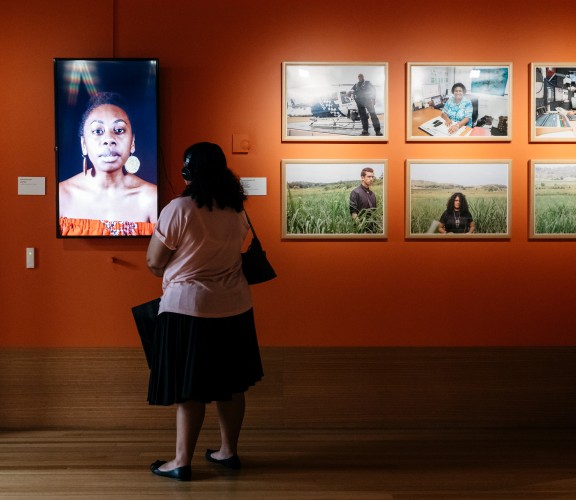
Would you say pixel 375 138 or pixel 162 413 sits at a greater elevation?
pixel 375 138

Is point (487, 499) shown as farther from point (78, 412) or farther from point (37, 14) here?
point (37, 14)

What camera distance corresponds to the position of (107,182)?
12.8 feet

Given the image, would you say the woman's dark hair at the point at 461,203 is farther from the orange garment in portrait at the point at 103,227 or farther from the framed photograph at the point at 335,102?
the orange garment in portrait at the point at 103,227

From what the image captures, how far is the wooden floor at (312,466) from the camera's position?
298 centimetres

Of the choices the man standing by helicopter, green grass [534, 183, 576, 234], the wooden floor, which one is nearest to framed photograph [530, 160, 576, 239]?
green grass [534, 183, 576, 234]

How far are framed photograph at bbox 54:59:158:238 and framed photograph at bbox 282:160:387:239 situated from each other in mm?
834

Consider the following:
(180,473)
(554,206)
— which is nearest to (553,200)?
(554,206)

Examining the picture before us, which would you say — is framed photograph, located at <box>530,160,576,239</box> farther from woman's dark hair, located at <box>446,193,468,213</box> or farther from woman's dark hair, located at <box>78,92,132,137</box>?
woman's dark hair, located at <box>78,92,132,137</box>

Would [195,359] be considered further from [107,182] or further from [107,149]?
[107,149]

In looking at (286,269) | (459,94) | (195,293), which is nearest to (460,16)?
(459,94)

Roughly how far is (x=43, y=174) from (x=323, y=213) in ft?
5.71

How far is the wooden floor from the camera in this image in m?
2.98

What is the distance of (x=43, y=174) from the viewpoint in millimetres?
3975

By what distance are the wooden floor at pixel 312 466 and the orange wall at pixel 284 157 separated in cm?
57
